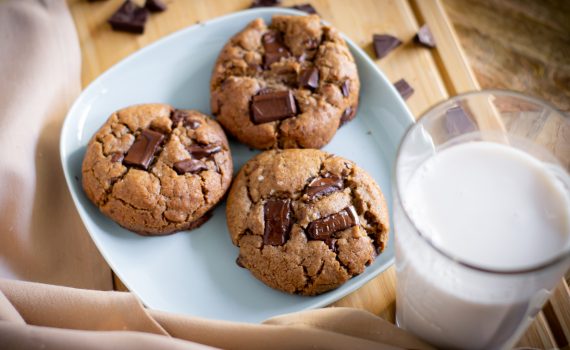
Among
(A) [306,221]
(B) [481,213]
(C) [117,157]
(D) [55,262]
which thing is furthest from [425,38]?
(D) [55,262]

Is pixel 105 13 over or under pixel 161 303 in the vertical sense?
over

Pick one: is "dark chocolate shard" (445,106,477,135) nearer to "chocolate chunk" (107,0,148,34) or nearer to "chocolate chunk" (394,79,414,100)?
"chocolate chunk" (394,79,414,100)

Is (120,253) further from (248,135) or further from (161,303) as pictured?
(248,135)

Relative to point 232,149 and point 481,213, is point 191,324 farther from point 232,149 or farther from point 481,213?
point 481,213

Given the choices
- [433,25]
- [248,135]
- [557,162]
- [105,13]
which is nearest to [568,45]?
[433,25]

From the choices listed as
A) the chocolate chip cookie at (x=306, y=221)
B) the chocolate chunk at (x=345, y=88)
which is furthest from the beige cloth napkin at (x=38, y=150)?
the chocolate chunk at (x=345, y=88)

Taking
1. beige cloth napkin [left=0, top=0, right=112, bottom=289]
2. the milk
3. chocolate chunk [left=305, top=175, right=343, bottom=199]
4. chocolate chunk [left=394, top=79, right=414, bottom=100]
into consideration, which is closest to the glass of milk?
the milk
